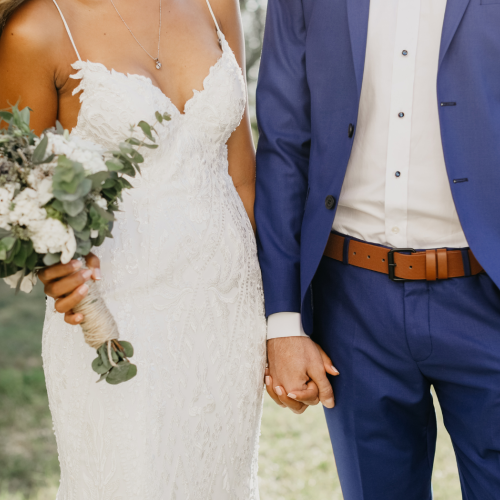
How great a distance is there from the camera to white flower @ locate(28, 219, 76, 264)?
1406 millimetres

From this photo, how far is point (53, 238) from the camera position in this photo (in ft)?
4.65

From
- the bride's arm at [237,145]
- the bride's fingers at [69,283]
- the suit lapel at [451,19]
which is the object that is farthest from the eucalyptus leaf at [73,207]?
the suit lapel at [451,19]

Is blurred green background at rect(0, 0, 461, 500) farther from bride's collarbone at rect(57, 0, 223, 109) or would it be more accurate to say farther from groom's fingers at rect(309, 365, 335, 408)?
bride's collarbone at rect(57, 0, 223, 109)

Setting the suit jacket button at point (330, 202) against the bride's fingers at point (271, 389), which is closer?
the suit jacket button at point (330, 202)

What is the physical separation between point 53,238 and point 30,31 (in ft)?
2.63

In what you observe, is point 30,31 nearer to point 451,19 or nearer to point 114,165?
point 114,165

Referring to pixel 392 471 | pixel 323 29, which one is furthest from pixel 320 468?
pixel 323 29

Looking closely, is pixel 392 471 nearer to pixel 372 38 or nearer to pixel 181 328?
pixel 181 328

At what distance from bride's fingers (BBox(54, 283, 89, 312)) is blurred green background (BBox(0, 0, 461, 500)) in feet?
8.36

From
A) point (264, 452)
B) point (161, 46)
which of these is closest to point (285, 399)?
point (161, 46)

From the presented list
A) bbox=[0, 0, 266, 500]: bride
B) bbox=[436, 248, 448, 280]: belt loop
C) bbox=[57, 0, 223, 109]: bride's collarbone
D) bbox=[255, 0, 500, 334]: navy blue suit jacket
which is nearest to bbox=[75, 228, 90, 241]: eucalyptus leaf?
bbox=[0, 0, 266, 500]: bride

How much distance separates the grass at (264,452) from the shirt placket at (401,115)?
2.40 meters

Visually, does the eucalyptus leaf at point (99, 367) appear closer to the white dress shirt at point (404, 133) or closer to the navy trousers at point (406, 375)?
the navy trousers at point (406, 375)

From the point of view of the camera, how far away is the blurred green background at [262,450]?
149 inches
